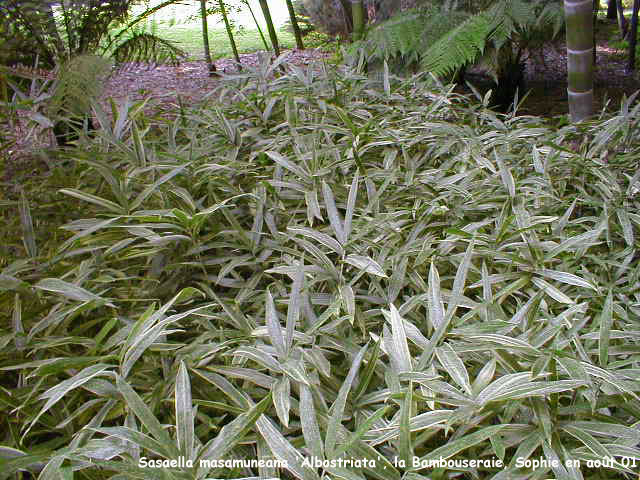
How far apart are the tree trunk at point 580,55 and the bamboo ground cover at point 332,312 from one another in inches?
9.5

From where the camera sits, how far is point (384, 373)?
0.64 metres

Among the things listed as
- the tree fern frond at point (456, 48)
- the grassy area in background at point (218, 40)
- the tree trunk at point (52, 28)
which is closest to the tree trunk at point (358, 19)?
the tree fern frond at point (456, 48)

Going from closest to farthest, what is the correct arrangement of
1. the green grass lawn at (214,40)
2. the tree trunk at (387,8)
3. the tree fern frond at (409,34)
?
the tree fern frond at (409,34) → the tree trunk at (387,8) → the green grass lawn at (214,40)

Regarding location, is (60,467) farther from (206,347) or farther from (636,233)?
(636,233)

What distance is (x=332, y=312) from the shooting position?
27.5 inches

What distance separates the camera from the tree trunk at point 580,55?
54.3 inches

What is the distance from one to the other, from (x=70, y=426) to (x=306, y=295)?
380 mm

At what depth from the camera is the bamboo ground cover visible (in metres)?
0.53

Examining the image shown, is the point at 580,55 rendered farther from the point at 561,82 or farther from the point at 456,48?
the point at 561,82

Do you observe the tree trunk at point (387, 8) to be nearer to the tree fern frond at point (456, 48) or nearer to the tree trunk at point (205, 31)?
the tree trunk at point (205, 31)

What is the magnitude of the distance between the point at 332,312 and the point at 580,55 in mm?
1310

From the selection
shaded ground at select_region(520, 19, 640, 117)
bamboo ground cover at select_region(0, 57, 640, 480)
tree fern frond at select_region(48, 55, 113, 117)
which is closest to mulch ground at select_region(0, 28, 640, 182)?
shaded ground at select_region(520, 19, 640, 117)

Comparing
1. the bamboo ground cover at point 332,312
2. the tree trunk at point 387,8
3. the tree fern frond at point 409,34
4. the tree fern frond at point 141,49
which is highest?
the tree trunk at point 387,8

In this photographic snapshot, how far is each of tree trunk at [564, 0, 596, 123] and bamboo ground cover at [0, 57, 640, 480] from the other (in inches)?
9.5
